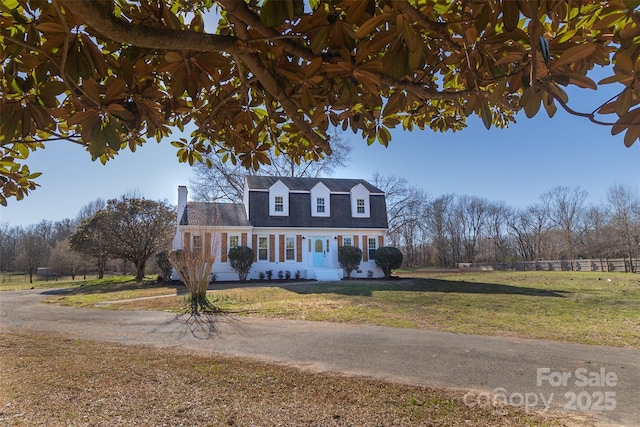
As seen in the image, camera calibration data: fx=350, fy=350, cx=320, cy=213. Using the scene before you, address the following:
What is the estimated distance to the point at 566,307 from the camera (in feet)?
31.9

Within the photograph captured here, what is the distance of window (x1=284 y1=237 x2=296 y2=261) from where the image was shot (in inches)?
827

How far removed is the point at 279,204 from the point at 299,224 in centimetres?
180

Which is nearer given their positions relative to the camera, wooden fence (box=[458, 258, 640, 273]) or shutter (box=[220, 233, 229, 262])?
shutter (box=[220, 233, 229, 262])

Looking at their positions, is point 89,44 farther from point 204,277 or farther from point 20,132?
point 204,277

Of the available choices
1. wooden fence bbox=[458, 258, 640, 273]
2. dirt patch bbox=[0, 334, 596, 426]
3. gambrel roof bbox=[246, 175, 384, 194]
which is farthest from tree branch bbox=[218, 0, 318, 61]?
wooden fence bbox=[458, 258, 640, 273]

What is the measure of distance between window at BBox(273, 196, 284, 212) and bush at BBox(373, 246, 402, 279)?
6.40 meters

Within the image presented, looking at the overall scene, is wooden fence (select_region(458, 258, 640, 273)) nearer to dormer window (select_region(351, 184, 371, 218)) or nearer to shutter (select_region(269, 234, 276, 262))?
dormer window (select_region(351, 184, 371, 218))

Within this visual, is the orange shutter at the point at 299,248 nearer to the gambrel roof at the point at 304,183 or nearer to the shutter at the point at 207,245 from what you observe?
the gambrel roof at the point at 304,183

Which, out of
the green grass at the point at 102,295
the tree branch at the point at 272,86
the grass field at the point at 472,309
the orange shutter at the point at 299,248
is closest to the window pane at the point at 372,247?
the orange shutter at the point at 299,248

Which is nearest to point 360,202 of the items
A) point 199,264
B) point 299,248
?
point 299,248

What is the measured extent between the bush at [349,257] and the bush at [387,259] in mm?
1087

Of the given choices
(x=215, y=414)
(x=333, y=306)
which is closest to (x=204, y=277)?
(x=333, y=306)

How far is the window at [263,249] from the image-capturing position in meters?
20.7

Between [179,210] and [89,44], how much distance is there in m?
20.2
